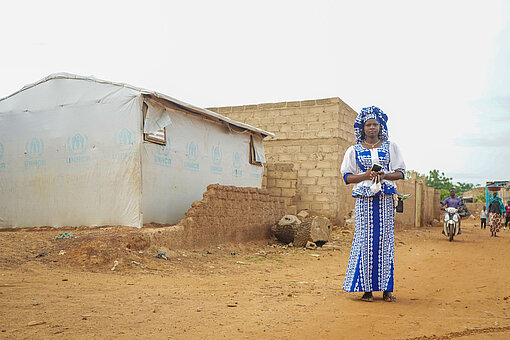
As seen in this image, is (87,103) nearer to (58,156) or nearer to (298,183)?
(58,156)

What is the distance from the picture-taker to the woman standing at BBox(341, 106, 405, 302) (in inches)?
165

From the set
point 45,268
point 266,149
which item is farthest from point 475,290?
point 266,149

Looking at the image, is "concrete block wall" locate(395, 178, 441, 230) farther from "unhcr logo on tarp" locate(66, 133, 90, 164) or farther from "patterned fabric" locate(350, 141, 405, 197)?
"patterned fabric" locate(350, 141, 405, 197)

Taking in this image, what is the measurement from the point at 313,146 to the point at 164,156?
6854mm

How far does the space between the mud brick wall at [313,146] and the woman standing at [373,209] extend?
10.1 metres

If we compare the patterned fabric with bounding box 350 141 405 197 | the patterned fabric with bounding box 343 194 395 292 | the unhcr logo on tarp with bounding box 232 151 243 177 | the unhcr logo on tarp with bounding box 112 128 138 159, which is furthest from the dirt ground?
the unhcr logo on tarp with bounding box 232 151 243 177

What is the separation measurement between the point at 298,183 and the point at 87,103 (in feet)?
26.0

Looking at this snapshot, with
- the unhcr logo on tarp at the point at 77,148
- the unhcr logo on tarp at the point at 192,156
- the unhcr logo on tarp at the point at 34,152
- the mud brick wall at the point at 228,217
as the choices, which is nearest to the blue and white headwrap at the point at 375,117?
the mud brick wall at the point at 228,217

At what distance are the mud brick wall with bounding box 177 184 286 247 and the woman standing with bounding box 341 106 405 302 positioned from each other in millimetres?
4164

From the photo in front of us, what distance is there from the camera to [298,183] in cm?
1509

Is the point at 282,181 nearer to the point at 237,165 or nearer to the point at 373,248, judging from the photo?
the point at 237,165

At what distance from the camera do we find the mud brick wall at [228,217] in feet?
26.5

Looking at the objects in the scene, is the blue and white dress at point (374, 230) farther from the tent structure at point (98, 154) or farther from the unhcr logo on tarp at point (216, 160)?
the unhcr logo on tarp at point (216, 160)

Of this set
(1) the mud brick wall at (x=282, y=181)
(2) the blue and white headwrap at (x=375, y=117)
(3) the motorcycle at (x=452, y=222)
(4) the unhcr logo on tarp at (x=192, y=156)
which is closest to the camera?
(2) the blue and white headwrap at (x=375, y=117)
